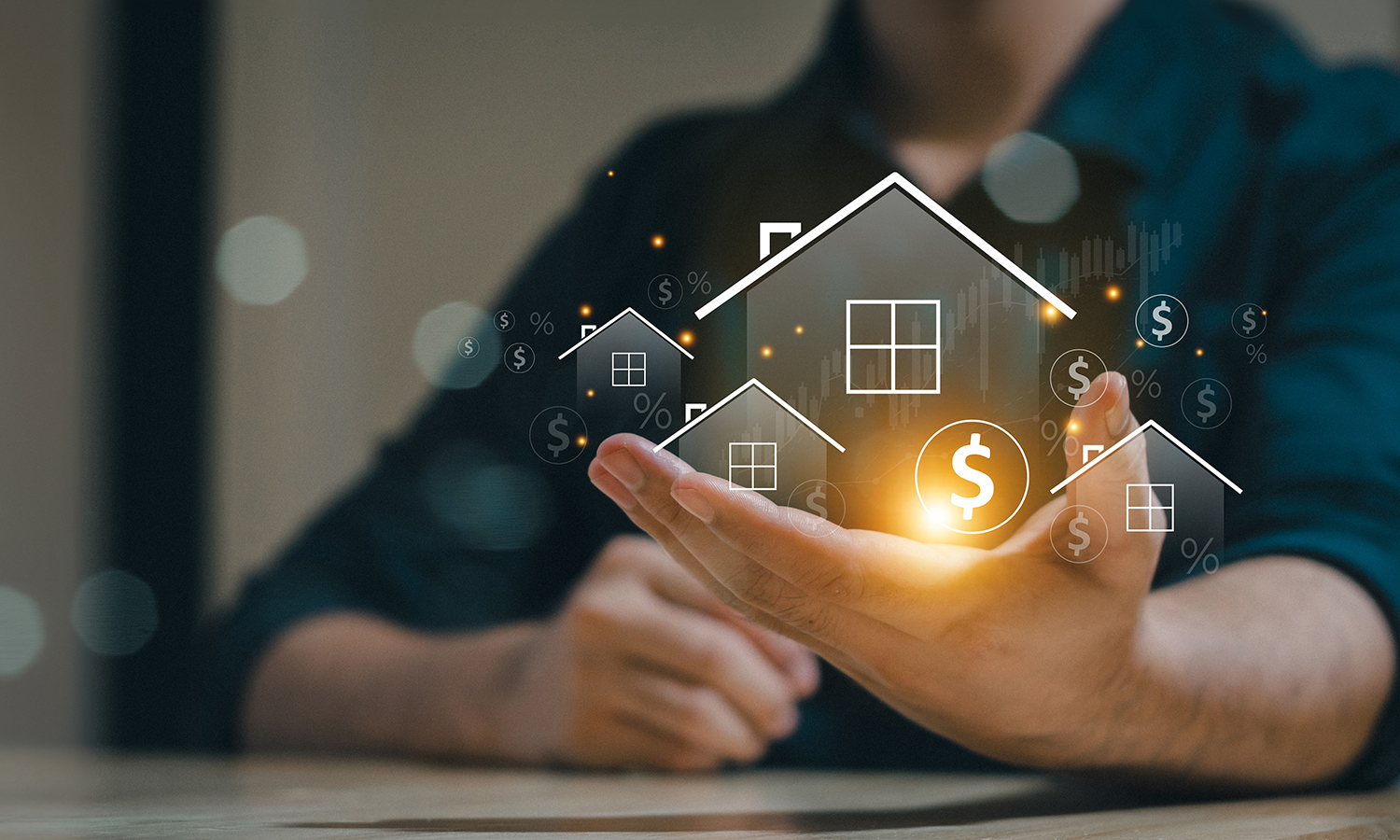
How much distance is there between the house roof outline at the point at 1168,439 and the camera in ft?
0.99

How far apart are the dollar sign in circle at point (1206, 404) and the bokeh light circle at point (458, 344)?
237 millimetres

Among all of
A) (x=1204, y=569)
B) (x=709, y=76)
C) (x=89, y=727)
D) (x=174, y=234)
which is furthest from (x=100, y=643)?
(x=1204, y=569)

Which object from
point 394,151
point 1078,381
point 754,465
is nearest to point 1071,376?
point 1078,381

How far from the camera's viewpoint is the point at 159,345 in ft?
2.35

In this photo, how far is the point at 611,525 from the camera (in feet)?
1.67

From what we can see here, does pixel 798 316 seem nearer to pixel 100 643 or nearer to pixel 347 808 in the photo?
pixel 347 808

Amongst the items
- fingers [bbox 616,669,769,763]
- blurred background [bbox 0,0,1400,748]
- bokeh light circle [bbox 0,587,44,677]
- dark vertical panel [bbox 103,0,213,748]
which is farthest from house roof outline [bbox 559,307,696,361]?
bokeh light circle [bbox 0,587,44,677]

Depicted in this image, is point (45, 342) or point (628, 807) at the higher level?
point (45, 342)

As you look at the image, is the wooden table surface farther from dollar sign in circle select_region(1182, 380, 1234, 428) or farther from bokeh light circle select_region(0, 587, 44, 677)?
bokeh light circle select_region(0, 587, 44, 677)

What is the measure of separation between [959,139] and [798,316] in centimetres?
15

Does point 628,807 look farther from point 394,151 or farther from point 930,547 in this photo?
point 394,151

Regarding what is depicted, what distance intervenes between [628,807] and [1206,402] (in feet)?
0.78

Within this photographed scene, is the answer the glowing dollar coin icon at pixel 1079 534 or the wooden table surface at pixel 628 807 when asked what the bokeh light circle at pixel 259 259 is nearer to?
the wooden table surface at pixel 628 807

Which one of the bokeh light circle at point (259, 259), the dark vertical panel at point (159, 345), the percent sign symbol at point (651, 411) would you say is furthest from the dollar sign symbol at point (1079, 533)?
the dark vertical panel at point (159, 345)
